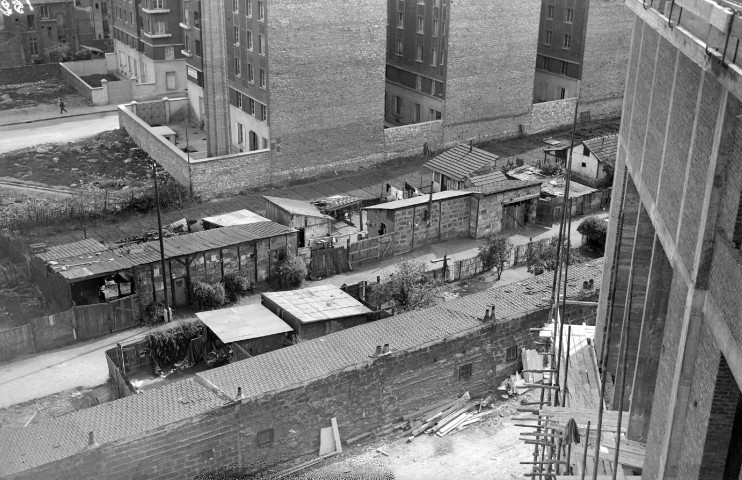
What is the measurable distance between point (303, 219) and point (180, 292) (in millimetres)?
6386

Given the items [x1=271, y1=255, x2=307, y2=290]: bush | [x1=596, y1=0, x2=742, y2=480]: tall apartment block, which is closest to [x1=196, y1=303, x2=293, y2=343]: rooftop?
[x1=271, y1=255, x2=307, y2=290]: bush

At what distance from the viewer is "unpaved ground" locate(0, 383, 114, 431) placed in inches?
993

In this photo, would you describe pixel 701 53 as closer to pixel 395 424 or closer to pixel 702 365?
pixel 702 365

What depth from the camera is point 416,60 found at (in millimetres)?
53094

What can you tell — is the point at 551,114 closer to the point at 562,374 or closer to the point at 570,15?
the point at 570,15

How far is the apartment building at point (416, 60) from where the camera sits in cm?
5038

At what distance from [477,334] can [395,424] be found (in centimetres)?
372

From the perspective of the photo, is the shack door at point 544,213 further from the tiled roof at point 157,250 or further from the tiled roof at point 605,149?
the tiled roof at point 157,250

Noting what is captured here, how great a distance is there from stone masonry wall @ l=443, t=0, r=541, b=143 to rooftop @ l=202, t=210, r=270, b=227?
54.9 feet

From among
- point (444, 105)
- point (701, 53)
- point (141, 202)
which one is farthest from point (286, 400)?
point (444, 105)

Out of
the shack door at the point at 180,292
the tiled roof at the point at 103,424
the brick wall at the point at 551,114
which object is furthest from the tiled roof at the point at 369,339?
the brick wall at the point at 551,114

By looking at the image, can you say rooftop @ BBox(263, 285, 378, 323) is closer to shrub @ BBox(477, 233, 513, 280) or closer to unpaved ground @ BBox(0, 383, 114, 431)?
unpaved ground @ BBox(0, 383, 114, 431)

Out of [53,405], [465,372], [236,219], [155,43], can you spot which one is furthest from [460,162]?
[155,43]

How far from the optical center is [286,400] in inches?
912
